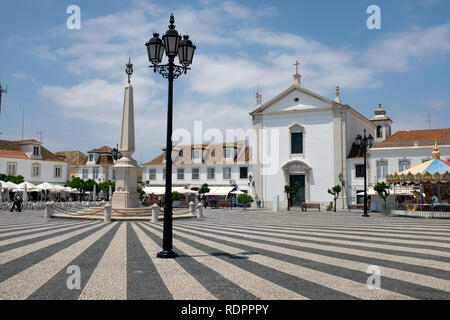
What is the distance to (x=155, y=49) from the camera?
30.0ft

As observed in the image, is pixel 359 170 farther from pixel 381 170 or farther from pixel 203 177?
pixel 203 177

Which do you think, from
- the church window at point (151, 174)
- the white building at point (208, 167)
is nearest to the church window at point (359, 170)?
the white building at point (208, 167)

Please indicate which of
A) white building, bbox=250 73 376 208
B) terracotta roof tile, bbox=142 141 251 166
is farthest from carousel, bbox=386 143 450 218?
terracotta roof tile, bbox=142 141 251 166

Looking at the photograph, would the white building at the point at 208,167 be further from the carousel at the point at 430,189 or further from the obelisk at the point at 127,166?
the obelisk at the point at 127,166

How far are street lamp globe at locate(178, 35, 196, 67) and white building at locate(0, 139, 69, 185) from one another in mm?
56084

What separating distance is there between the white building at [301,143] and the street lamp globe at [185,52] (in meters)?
34.1

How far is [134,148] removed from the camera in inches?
947

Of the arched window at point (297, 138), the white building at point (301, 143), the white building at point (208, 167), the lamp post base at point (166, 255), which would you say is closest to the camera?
the lamp post base at point (166, 255)

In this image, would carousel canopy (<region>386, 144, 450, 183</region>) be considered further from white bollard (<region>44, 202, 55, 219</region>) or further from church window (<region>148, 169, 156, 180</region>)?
church window (<region>148, 169, 156, 180</region>)

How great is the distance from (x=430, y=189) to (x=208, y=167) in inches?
1227

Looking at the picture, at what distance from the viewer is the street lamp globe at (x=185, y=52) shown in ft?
29.8

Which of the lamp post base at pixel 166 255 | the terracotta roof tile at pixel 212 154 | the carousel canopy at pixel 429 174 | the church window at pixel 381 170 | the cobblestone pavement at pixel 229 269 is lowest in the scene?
the cobblestone pavement at pixel 229 269

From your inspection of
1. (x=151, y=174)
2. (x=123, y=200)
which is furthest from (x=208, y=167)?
(x=123, y=200)

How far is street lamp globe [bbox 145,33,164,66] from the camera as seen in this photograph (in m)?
9.11
